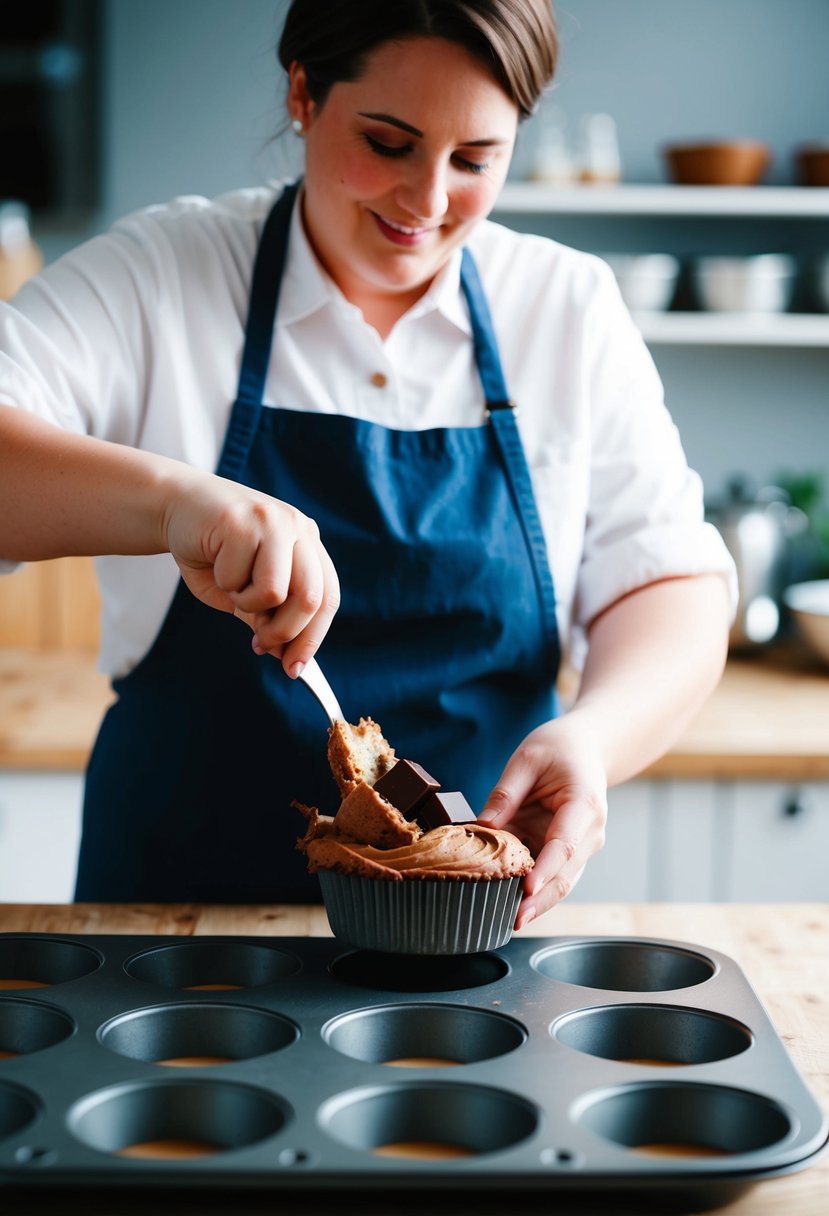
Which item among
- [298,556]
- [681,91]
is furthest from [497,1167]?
[681,91]

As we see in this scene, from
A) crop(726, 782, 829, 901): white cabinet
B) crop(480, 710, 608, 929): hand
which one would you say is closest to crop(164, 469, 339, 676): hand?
crop(480, 710, 608, 929): hand

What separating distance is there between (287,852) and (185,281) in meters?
0.66

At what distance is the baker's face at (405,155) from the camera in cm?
138

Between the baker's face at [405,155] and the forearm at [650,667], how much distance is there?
46 cm

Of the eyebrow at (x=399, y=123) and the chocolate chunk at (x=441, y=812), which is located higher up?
the eyebrow at (x=399, y=123)

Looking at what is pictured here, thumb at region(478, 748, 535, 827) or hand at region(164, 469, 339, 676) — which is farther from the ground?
hand at region(164, 469, 339, 676)

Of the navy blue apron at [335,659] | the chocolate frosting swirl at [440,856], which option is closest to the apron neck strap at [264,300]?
the navy blue apron at [335,659]

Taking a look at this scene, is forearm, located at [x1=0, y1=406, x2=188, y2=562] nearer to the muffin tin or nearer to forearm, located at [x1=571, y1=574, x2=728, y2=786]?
the muffin tin

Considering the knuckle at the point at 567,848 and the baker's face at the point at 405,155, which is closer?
the knuckle at the point at 567,848

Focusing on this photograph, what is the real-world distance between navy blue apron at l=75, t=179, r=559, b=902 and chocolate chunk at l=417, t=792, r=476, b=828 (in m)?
0.31

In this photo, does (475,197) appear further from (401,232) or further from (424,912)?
(424,912)

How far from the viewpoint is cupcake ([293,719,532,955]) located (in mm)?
1193

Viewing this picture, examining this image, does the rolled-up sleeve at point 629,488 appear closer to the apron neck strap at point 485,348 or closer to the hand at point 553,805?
the apron neck strap at point 485,348

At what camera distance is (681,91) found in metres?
3.28
